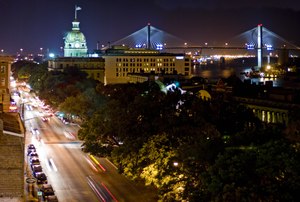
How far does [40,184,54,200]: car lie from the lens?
954 inches

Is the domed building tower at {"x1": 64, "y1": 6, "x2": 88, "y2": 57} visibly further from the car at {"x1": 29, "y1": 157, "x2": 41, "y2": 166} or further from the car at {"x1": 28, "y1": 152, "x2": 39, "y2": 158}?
the car at {"x1": 29, "y1": 157, "x2": 41, "y2": 166}

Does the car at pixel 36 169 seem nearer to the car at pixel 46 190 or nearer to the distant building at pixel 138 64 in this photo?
the car at pixel 46 190

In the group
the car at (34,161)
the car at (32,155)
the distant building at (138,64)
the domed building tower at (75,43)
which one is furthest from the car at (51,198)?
the domed building tower at (75,43)

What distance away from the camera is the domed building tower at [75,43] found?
12544cm

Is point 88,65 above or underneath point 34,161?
above

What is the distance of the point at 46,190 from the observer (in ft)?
81.1

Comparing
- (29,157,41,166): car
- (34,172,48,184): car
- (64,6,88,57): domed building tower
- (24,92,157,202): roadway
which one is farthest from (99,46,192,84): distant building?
(34,172,48,184): car

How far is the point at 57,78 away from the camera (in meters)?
78.0

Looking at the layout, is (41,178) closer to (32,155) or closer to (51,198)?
(51,198)

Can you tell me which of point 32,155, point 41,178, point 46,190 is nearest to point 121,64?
point 32,155

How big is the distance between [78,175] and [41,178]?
96.2 inches

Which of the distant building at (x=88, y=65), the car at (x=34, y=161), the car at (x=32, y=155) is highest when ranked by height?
the distant building at (x=88, y=65)

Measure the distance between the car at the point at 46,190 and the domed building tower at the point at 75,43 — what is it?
10075 cm

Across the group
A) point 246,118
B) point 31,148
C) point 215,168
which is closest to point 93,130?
point 31,148
